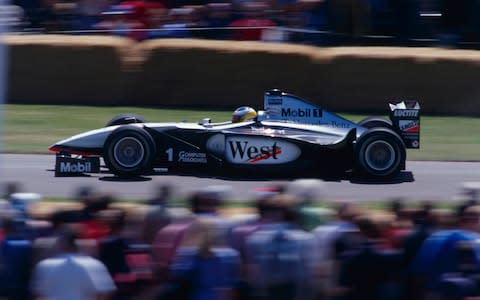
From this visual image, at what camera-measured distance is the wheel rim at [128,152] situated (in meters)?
13.3

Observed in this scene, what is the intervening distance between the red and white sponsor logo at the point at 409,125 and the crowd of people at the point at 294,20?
5918mm

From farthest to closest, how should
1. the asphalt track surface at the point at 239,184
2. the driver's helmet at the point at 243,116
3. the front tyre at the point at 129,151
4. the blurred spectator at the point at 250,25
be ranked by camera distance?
the blurred spectator at the point at 250,25 < the driver's helmet at the point at 243,116 < the front tyre at the point at 129,151 < the asphalt track surface at the point at 239,184

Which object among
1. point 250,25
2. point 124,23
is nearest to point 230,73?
point 250,25

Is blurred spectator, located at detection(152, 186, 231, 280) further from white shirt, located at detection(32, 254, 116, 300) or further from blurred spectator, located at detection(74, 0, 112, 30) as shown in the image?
blurred spectator, located at detection(74, 0, 112, 30)

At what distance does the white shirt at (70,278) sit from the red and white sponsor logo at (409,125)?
26.2 feet

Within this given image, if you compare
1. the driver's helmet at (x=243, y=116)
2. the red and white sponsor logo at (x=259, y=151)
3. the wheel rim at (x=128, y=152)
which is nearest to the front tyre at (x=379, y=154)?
the red and white sponsor logo at (x=259, y=151)

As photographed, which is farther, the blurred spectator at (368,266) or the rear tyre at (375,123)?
the rear tyre at (375,123)

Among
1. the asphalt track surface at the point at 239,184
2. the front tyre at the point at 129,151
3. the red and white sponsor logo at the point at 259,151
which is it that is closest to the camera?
the asphalt track surface at the point at 239,184

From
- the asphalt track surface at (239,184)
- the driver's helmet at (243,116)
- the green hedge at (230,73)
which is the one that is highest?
the green hedge at (230,73)

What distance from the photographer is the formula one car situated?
1328 cm

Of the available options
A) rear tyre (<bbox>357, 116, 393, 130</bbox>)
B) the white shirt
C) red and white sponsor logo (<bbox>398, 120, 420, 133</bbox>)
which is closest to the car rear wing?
red and white sponsor logo (<bbox>398, 120, 420, 133</bbox>)

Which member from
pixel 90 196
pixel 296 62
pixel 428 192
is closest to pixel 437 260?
pixel 90 196

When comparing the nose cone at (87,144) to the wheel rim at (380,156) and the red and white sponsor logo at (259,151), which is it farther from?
the wheel rim at (380,156)

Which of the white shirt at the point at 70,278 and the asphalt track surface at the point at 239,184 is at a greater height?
the white shirt at the point at 70,278
